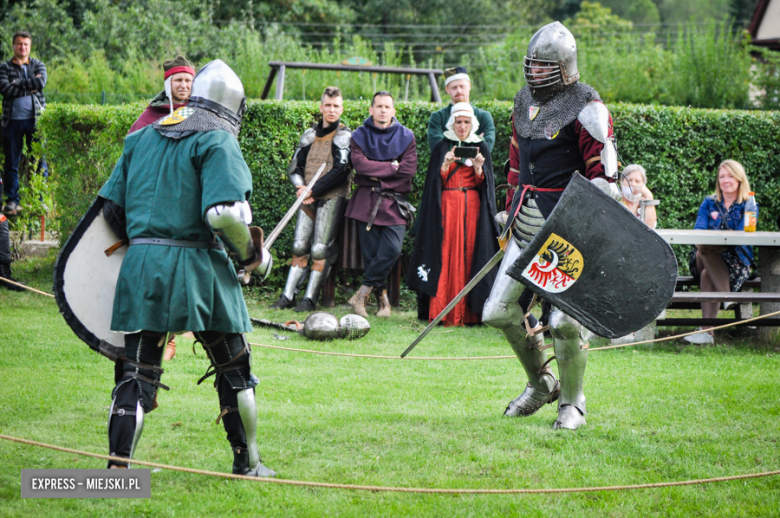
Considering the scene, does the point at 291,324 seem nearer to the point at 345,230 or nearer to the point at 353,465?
the point at 345,230

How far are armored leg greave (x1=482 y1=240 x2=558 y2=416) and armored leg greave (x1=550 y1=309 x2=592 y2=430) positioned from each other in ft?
0.55

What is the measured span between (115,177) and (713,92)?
1256 cm

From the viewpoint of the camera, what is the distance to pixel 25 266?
796 centimetres

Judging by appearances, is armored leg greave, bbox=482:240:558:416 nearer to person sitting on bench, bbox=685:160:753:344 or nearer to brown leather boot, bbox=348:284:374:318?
person sitting on bench, bbox=685:160:753:344

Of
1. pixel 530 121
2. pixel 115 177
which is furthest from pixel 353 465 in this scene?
pixel 530 121

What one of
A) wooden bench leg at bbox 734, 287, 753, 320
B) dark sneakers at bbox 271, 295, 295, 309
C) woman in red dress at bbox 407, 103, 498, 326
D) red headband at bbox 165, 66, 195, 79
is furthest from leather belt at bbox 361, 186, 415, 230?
wooden bench leg at bbox 734, 287, 753, 320

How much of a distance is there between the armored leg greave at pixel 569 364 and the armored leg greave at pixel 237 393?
1522 mm

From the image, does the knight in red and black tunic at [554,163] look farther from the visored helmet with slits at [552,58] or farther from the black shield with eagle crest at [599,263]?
the black shield with eagle crest at [599,263]

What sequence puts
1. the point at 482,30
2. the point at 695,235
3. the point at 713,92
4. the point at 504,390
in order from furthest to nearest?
the point at 482,30 → the point at 713,92 → the point at 695,235 → the point at 504,390

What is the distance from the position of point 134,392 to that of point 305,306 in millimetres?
4255

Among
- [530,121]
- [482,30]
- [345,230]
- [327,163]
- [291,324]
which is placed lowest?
[291,324]

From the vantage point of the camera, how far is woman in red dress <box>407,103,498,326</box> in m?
6.79

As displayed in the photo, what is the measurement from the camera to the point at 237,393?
121 inches

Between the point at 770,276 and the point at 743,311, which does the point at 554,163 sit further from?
the point at 743,311
